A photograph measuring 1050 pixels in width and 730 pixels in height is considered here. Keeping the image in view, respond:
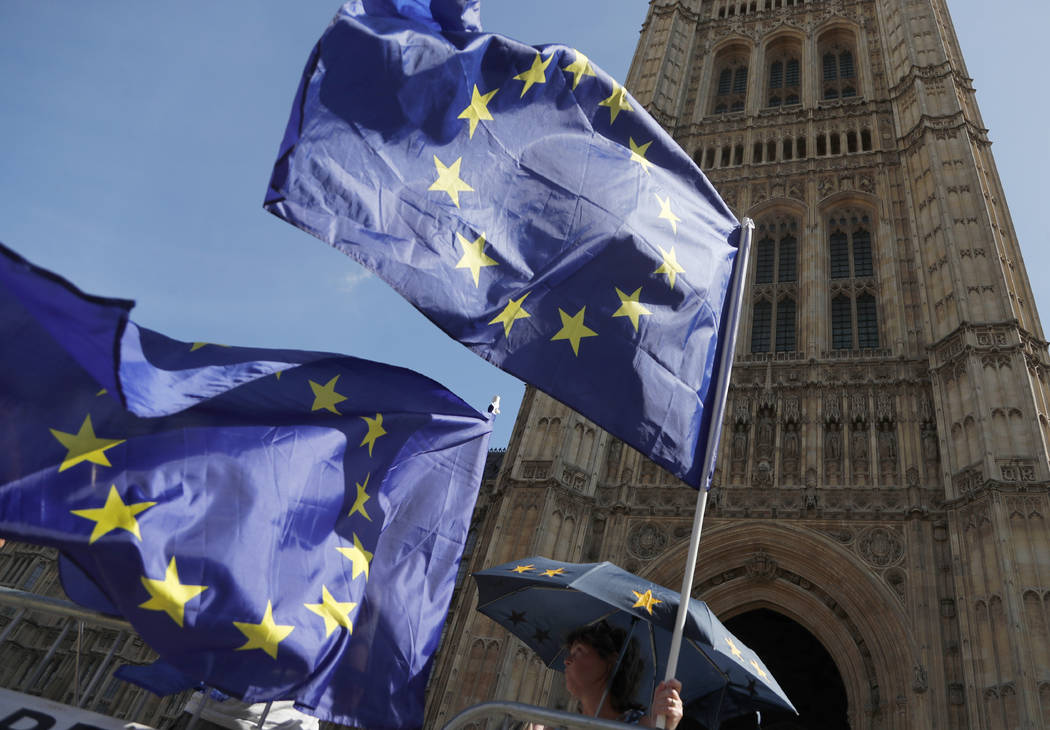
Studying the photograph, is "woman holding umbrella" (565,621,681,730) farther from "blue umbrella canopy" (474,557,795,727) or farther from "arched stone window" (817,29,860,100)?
"arched stone window" (817,29,860,100)

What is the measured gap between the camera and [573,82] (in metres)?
6.39

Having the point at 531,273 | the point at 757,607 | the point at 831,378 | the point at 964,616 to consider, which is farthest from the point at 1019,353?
the point at 531,273

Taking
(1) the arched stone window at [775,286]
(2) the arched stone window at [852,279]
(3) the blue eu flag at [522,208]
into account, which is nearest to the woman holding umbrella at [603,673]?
(3) the blue eu flag at [522,208]

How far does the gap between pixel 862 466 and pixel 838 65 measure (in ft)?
64.4

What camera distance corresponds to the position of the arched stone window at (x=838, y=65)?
2725 centimetres

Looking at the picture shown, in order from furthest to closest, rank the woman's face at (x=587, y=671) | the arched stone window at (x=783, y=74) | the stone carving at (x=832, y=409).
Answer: the arched stone window at (x=783, y=74) < the stone carving at (x=832, y=409) < the woman's face at (x=587, y=671)

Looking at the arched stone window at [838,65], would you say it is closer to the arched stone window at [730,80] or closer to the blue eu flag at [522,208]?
the arched stone window at [730,80]

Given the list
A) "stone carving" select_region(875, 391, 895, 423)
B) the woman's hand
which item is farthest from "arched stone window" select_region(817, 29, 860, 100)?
the woman's hand

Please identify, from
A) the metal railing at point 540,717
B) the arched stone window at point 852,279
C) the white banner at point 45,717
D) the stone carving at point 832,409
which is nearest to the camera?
the white banner at point 45,717

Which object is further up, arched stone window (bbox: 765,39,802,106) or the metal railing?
arched stone window (bbox: 765,39,802,106)

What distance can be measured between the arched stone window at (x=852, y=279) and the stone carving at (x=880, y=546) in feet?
18.2

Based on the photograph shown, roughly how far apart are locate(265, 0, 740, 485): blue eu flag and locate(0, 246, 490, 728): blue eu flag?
105 cm

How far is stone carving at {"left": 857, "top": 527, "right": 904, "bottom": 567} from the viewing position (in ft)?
46.4

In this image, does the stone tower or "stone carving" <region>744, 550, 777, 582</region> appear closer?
the stone tower
